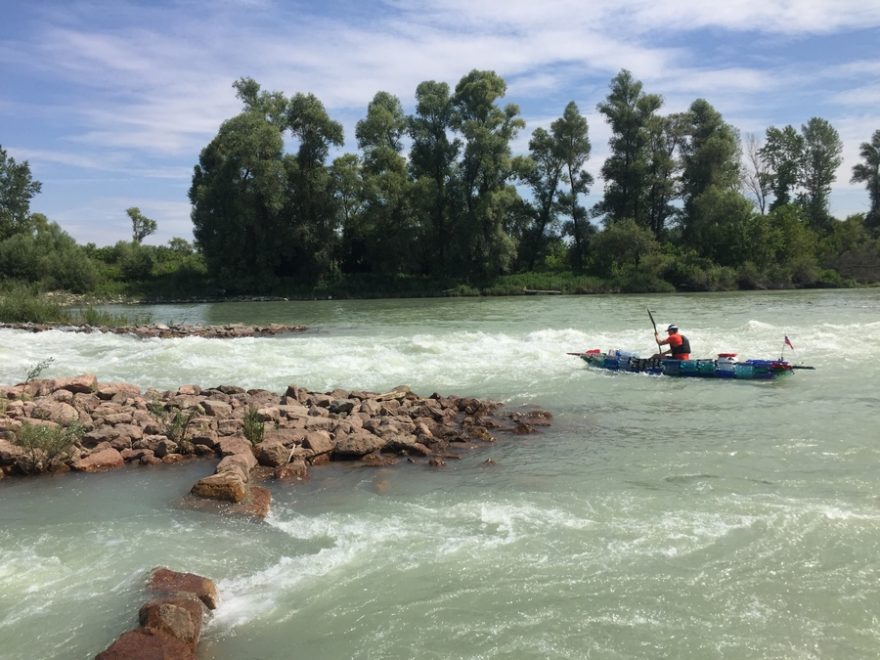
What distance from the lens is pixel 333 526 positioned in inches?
267

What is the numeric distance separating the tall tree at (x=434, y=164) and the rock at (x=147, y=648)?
163ft

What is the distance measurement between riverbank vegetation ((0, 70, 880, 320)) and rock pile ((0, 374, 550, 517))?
39441mm

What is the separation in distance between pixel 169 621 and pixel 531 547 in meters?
3.12

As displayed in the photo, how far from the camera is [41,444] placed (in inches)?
334

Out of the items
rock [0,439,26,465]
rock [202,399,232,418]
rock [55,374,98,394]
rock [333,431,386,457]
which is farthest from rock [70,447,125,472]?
rock [55,374,98,394]

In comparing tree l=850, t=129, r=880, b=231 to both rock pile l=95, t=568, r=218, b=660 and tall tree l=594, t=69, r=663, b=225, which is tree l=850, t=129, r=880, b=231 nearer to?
tall tree l=594, t=69, r=663, b=225

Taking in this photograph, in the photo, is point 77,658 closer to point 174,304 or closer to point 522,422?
point 522,422

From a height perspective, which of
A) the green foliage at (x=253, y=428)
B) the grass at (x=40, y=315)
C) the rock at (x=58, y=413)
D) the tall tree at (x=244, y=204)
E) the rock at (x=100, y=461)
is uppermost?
the tall tree at (x=244, y=204)

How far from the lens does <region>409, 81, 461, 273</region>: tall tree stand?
170 feet

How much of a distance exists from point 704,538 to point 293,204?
4912 cm

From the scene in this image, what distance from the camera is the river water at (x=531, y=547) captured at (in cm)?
485

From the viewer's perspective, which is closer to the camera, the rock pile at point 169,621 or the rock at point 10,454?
the rock pile at point 169,621

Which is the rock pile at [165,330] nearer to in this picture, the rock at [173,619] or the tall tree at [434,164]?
the rock at [173,619]

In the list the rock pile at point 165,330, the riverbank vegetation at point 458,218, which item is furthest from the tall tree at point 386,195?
the rock pile at point 165,330
